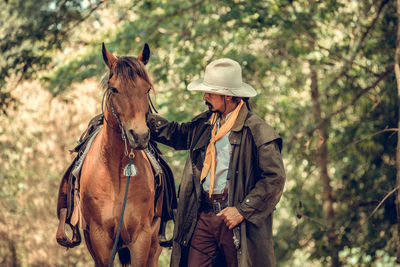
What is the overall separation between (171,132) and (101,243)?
1.05 m

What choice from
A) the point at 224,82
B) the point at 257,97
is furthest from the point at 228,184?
the point at 257,97

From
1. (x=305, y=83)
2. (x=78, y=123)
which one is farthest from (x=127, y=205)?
(x=305, y=83)

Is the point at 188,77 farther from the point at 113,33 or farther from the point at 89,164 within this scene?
the point at 89,164

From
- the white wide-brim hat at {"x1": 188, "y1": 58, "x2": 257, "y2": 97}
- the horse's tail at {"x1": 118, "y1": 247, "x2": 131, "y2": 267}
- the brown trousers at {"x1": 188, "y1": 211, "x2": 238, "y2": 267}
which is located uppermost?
the white wide-brim hat at {"x1": 188, "y1": 58, "x2": 257, "y2": 97}

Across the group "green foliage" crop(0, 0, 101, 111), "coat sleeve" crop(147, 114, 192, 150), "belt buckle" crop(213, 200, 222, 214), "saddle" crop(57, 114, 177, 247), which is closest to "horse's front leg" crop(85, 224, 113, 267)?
"saddle" crop(57, 114, 177, 247)

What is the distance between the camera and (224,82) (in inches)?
191

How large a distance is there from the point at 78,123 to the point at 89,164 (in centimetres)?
876

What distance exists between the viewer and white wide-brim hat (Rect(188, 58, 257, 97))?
15.9 ft

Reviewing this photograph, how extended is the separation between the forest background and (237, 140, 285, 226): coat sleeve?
324 centimetres

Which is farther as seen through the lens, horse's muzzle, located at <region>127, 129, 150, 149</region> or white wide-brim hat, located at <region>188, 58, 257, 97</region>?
white wide-brim hat, located at <region>188, 58, 257, 97</region>

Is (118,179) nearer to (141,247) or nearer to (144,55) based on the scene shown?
(141,247)

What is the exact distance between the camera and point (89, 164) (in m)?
5.36

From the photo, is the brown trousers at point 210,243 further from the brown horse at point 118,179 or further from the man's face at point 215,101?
the man's face at point 215,101

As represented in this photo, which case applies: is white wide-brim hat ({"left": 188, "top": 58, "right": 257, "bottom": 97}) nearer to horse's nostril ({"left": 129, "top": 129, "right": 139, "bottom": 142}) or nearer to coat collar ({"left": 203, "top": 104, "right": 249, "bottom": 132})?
coat collar ({"left": 203, "top": 104, "right": 249, "bottom": 132})
